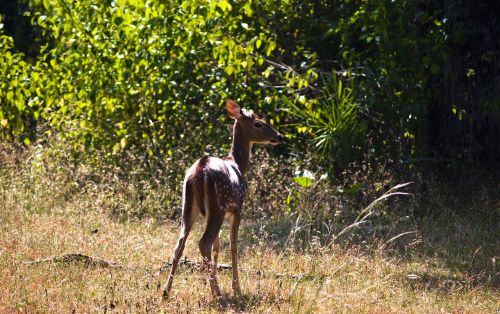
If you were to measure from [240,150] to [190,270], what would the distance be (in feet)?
4.26

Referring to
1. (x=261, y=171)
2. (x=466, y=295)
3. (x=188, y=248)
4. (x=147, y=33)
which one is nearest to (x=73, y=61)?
(x=147, y=33)

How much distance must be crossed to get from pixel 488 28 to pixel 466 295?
180 inches

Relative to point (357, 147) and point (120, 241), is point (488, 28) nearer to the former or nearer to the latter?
point (357, 147)

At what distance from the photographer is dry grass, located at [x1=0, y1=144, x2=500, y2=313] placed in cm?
648

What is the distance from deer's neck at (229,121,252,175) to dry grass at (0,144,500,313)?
0.67 meters

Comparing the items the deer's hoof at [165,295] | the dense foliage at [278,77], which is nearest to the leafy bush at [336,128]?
the dense foliage at [278,77]

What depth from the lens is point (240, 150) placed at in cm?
834

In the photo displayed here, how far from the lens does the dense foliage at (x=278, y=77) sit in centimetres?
1046

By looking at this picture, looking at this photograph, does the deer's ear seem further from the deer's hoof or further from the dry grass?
the deer's hoof

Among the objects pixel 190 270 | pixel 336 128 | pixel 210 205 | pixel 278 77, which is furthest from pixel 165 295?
pixel 278 77

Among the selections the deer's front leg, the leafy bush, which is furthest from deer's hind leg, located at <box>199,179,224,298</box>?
the leafy bush

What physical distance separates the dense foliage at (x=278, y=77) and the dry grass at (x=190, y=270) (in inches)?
54.8

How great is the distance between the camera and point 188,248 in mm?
8758

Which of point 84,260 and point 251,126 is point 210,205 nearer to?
point 84,260
